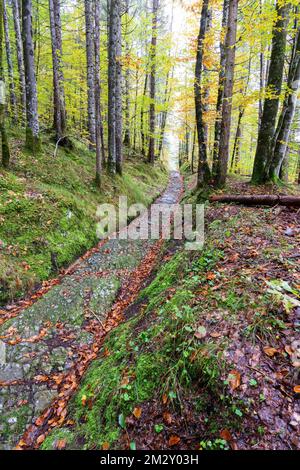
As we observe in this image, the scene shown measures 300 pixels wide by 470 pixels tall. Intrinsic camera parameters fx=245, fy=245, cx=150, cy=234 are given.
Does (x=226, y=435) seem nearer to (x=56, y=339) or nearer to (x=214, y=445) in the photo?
(x=214, y=445)

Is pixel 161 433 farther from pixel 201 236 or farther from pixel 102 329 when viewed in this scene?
pixel 201 236

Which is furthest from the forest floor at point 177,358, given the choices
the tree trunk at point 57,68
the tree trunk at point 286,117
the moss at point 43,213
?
the tree trunk at point 57,68

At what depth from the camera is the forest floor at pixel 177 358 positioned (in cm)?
252

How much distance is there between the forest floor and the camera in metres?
2.52

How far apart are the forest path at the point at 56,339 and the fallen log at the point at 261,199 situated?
299cm

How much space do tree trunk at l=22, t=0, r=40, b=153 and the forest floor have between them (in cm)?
591

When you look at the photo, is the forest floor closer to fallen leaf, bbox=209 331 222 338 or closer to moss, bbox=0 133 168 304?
fallen leaf, bbox=209 331 222 338

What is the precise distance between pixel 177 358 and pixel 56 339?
263cm

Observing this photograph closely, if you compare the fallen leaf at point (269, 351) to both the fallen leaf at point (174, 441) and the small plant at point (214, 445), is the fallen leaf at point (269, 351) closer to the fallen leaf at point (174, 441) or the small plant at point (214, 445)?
the small plant at point (214, 445)

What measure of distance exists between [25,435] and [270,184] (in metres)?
8.75

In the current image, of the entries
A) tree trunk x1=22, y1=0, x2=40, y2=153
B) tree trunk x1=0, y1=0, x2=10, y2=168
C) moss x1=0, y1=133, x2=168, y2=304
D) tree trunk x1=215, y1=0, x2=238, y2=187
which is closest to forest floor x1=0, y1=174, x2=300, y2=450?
moss x1=0, y1=133, x2=168, y2=304

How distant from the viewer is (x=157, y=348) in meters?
3.38

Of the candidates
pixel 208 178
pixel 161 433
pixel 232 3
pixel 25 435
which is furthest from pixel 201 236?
pixel 232 3

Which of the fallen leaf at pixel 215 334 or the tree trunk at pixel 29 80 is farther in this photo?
the tree trunk at pixel 29 80
